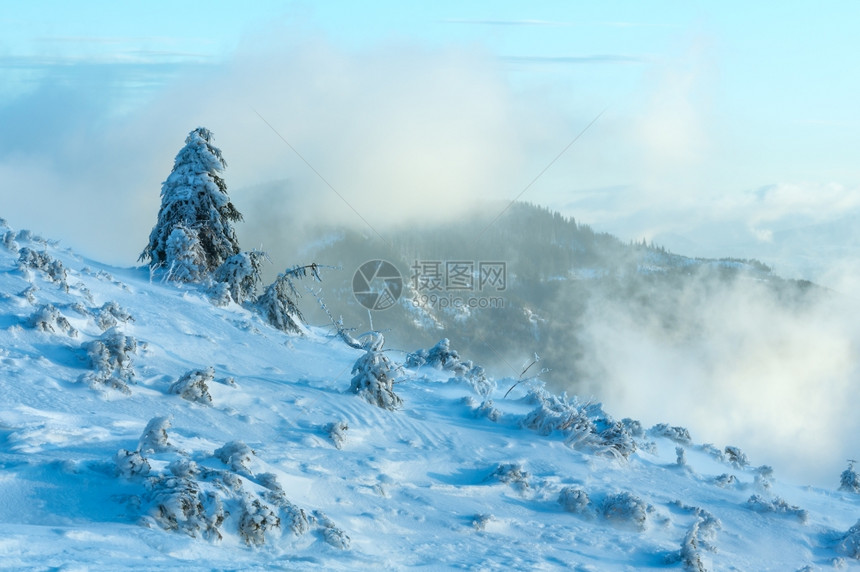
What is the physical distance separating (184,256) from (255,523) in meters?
12.2

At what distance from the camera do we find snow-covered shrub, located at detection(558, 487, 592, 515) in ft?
27.9

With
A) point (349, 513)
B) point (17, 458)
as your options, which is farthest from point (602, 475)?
point (17, 458)

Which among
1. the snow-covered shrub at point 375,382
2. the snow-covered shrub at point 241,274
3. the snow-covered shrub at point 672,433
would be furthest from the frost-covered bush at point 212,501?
the snow-covered shrub at point 241,274

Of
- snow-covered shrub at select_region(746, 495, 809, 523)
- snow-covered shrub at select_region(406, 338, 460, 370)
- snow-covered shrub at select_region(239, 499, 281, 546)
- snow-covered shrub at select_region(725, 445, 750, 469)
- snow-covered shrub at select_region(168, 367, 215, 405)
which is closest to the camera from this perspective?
snow-covered shrub at select_region(239, 499, 281, 546)

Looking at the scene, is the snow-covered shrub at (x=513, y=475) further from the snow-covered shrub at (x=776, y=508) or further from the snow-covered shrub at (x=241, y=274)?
the snow-covered shrub at (x=241, y=274)

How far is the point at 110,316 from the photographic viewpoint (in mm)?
10945

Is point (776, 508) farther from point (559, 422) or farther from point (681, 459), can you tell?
point (559, 422)

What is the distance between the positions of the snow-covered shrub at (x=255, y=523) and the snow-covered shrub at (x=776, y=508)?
6872 millimetres

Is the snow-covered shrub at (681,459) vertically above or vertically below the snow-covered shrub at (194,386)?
below

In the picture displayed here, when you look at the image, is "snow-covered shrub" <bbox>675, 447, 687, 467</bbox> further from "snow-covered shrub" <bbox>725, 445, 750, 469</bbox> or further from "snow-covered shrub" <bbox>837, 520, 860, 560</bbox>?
"snow-covered shrub" <bbox>837, 520, 860, 560</bbox>

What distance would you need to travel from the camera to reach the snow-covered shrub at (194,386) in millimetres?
9258

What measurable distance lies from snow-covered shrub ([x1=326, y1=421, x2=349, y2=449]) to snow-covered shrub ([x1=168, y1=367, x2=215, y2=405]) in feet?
5.38

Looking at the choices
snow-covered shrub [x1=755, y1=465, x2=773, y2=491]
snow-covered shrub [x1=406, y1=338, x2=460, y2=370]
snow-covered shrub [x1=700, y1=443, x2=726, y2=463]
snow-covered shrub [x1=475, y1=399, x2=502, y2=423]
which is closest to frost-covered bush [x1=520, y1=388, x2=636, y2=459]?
snow-covered shrub [x1=475, y1=399, x2=502, y2=423]

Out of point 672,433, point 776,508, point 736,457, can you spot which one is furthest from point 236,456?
point 736,457
